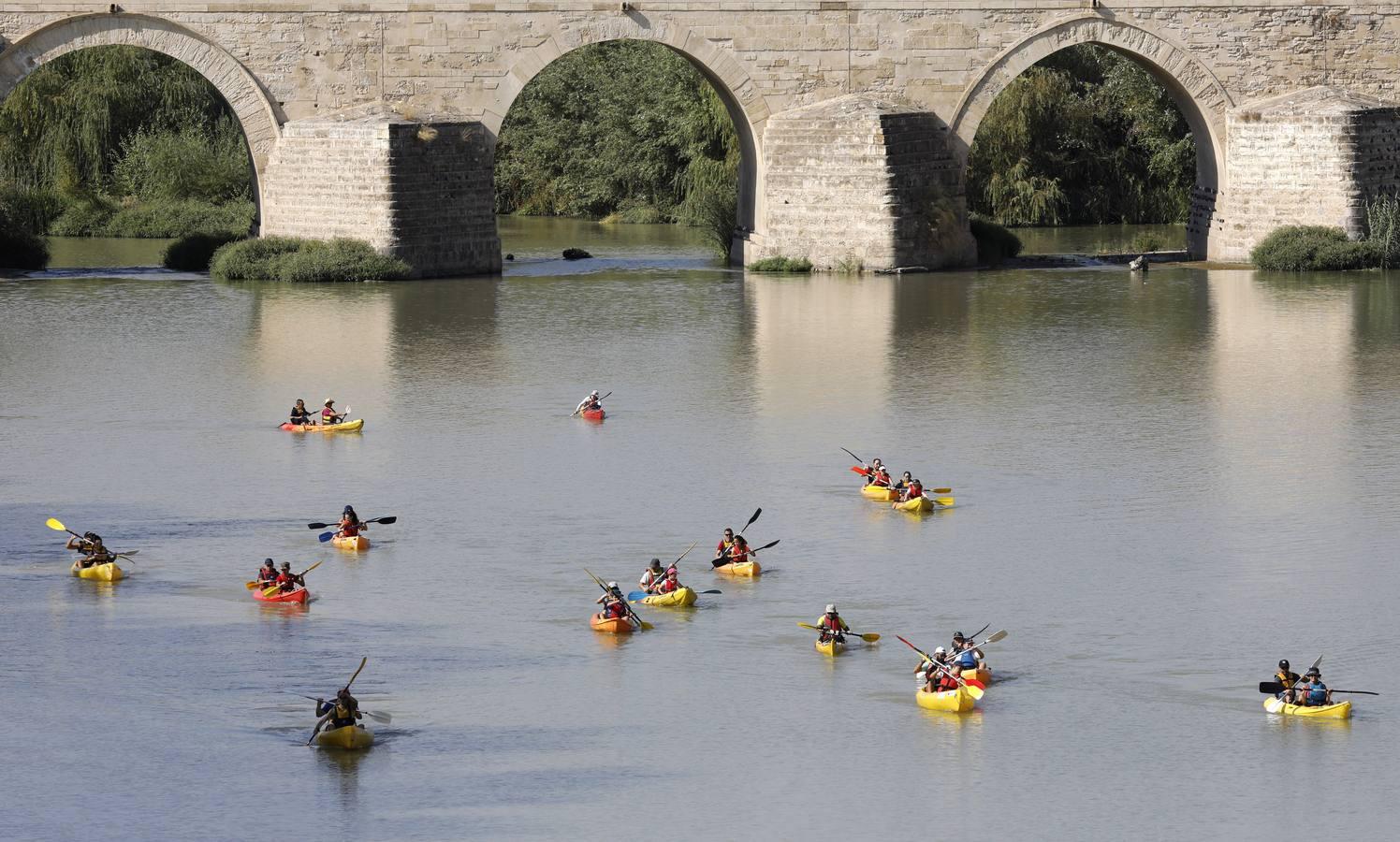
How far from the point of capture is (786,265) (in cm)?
4156

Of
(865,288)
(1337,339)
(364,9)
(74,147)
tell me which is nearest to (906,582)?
(1337,339)

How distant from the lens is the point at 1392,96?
42.2m

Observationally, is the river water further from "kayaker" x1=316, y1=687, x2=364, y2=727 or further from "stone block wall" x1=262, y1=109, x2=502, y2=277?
"stone block wall" x1=262, y1=109, x2=502, y2=277

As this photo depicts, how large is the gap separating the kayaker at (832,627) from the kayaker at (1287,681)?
3.50 metres

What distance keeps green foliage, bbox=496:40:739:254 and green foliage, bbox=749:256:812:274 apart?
33.5ft

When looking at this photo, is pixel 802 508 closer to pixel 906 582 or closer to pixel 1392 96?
pixel 906 582

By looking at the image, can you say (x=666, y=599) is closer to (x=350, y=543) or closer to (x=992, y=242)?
(x=350, y=543)

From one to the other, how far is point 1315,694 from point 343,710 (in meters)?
7.13

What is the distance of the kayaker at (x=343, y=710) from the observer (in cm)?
1602

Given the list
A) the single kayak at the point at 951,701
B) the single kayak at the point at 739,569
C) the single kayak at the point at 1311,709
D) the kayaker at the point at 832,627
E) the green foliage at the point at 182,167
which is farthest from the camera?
the green foliage at the point at 182,167

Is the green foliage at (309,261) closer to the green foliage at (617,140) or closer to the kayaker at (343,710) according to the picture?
the green foliage at (617,140)

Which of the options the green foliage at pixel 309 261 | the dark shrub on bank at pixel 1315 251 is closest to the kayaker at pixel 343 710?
the green foliage at pixel 309 261

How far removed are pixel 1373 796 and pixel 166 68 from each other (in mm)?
44088

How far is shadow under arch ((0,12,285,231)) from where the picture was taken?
39.4m
